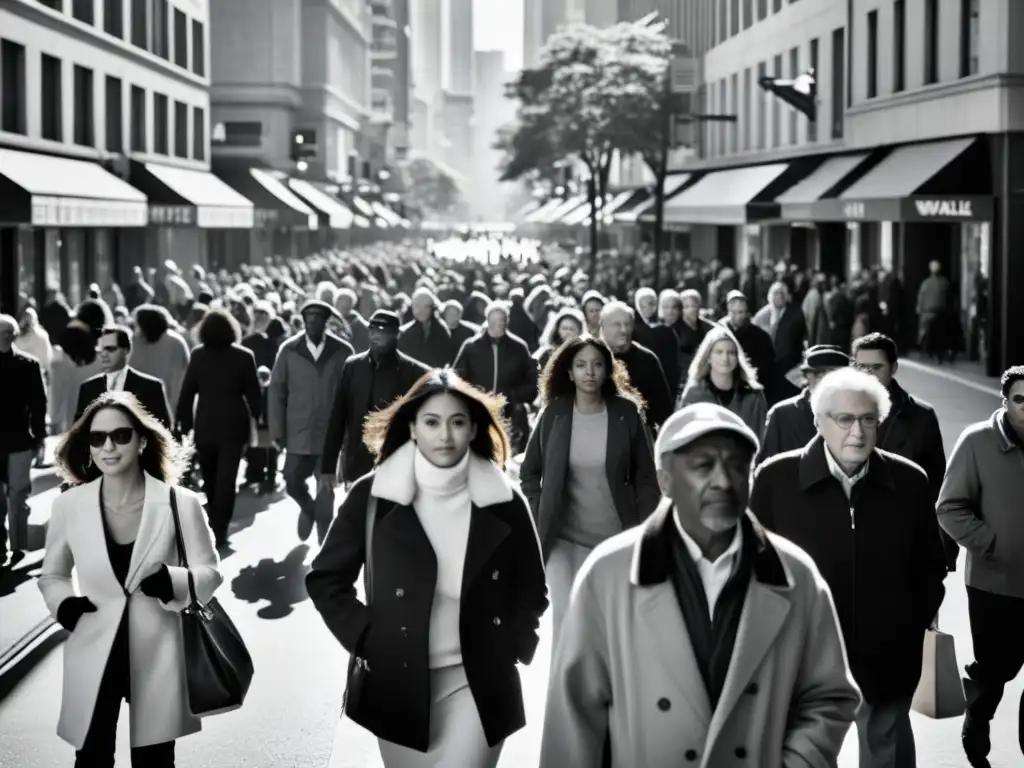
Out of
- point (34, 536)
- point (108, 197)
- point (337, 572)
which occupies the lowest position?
point (34, 536)

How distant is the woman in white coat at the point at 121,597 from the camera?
644 centimetres

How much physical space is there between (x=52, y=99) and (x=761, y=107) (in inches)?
932

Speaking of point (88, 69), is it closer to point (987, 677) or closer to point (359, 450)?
point (359, 450)

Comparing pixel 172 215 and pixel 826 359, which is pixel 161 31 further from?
pixel 826 359

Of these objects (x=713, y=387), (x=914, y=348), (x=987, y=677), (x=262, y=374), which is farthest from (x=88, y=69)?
(x=987, y=677)

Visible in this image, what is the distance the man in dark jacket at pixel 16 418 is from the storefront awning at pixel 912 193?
21252 mm

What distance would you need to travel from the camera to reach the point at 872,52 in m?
40.9

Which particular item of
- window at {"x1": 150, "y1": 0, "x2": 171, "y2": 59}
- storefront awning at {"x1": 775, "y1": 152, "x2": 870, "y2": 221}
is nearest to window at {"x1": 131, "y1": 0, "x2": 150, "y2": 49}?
window at {"x1": 150, "y1": 0, "x2": 171, "y2": 59}

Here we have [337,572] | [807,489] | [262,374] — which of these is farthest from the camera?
[262,374]

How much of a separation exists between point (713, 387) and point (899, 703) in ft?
15.1

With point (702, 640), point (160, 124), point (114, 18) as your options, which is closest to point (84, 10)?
point (114, 18)

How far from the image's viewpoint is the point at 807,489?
21.1 feet

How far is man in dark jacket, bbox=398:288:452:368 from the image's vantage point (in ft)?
59.6

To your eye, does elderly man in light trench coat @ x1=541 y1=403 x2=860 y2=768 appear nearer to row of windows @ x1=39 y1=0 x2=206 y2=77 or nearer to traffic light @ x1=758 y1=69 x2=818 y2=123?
traffic light @ x1=758 y1=69 x2=818 y2=123
